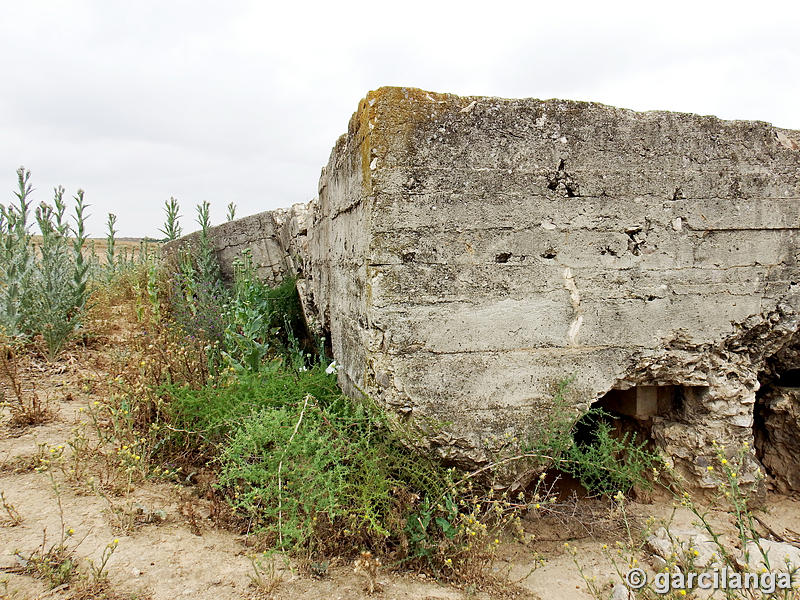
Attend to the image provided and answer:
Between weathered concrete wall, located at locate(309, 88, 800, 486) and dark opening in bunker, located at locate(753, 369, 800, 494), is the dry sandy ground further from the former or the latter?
weathered concrete wall, located at locate(309, 88, 800, 486)

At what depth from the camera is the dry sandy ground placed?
237cm

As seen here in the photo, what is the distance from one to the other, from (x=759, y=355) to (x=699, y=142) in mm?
1326

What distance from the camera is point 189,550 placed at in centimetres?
262

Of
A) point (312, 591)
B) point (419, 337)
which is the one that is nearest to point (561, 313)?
point (419, 337)

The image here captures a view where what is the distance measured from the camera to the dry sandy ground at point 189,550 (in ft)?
7.76

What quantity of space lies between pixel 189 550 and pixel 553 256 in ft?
7.58

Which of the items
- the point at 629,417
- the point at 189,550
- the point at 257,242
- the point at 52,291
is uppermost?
the point at 257,242

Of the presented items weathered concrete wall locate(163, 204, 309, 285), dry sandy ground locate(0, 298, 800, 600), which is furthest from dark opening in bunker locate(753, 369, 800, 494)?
weathered concrete wall locate(163, 204, 309, 285)

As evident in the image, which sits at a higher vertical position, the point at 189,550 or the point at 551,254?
the point at 551,254

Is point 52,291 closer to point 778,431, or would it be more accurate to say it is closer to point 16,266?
point 16,266

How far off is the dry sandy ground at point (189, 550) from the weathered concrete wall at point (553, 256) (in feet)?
2.07

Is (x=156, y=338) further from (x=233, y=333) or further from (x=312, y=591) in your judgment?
(x=312, y=591)

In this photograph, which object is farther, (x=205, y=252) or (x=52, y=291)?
(x=205, y=252)

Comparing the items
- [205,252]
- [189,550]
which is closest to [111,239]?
[205,252]
